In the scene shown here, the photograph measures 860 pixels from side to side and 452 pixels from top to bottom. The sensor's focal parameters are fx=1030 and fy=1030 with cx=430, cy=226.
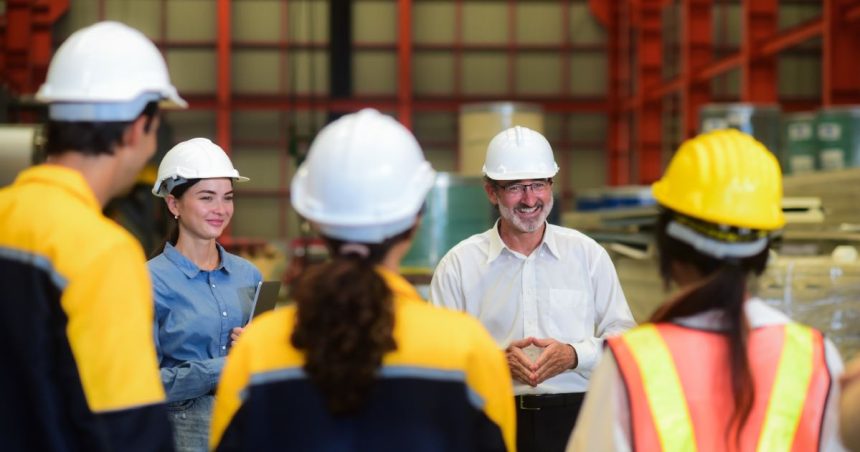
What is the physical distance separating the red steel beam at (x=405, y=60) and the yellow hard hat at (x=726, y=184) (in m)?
18.9

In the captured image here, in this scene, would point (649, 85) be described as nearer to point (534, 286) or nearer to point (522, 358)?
point (534, 286)

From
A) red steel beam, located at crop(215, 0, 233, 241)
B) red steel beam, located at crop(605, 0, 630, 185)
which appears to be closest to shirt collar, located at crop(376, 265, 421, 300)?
red steel beam, located at crop(215, 0, 233, 241)

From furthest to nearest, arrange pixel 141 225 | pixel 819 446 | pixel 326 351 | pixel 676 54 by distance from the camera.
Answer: pixel 676 54 < pixel 141 225 < pixel 819 446 < pixel 326 351

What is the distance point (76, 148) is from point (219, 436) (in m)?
0.71

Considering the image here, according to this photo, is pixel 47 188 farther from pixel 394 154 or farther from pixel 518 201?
pixel 518 201

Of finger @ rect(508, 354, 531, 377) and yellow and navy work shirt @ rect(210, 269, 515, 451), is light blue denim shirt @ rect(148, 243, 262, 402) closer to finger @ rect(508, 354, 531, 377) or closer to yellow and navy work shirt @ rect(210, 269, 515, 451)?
finger @ rect(508, 354, 531, 377)

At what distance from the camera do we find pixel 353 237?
6.70 ft

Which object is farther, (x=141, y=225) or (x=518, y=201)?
(x=141, y=225)

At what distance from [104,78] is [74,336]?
601mm

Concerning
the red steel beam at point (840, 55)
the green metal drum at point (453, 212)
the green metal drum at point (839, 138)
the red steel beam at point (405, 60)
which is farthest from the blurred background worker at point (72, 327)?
the red steel beam at point (405, 60)

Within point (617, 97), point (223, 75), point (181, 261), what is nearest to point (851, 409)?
point (181, 261)

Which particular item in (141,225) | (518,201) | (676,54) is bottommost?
(141,225)

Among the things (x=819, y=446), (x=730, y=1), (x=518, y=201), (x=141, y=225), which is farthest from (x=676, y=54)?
(x=819, y=446)

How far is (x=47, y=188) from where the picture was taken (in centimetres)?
215
